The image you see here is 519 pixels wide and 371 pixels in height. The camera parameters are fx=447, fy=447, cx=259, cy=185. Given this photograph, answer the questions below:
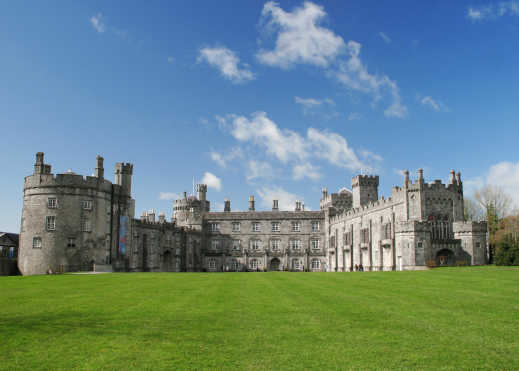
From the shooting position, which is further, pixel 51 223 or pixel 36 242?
pixel 51 223

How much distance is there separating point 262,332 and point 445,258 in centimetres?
4419

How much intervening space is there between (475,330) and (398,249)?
138 feet

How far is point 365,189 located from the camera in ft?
259

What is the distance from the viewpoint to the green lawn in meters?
8.31

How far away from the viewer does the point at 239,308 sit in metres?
14.4

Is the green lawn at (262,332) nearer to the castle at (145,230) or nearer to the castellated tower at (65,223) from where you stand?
the castellated tower at (65,223)

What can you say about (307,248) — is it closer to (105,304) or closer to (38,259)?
(38,259)

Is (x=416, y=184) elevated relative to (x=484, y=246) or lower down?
elevated

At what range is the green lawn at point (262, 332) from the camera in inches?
327

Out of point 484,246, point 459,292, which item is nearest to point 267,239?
point 484,246

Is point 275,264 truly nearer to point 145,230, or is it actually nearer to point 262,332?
point 145,230

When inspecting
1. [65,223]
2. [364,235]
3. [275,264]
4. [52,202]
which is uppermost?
[52,202]

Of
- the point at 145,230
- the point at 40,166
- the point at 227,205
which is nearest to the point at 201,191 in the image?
the point at 227,205

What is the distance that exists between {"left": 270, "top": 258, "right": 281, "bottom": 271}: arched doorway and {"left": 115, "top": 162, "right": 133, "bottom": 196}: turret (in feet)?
117
